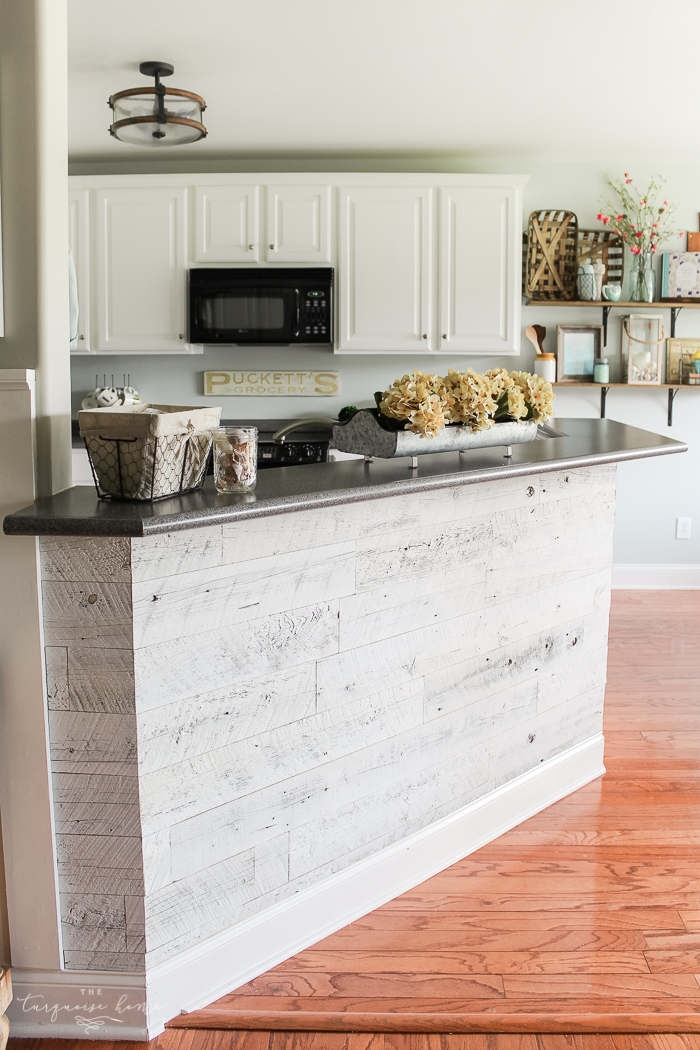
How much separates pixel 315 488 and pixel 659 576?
3692 millimetres

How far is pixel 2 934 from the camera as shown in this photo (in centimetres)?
155

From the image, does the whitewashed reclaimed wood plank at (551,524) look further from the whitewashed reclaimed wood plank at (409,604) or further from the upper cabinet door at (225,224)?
the upper cabinet door at (225,224)

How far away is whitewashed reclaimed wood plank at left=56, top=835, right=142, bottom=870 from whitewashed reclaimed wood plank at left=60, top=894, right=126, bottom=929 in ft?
0.20

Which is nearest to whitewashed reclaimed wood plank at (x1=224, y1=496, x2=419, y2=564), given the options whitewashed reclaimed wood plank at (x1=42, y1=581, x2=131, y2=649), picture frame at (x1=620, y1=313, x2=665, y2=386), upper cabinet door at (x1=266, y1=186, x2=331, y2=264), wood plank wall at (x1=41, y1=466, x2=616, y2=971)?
wood plank wall at (x1=41, y1=466, x2=616, y2=971)

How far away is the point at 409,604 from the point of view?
192cm

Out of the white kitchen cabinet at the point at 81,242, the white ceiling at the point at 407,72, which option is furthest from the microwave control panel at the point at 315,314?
the white kitchen cabinet at the point at 81,242

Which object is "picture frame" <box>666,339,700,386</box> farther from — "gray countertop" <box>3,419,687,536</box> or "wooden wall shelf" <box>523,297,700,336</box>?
"gray countertop" <box>3,419,687,536</box>

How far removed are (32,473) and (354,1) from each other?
6.63ft

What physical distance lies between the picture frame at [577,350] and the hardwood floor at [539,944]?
2605 millimetres

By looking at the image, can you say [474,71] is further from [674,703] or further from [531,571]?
[674,703]

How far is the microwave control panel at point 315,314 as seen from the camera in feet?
13.8

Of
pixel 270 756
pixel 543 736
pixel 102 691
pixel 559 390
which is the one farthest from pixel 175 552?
pixel 559 390

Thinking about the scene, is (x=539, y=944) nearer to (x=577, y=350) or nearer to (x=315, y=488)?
(x=315, y=488)

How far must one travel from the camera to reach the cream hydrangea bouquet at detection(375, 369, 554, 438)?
5.91 ft
